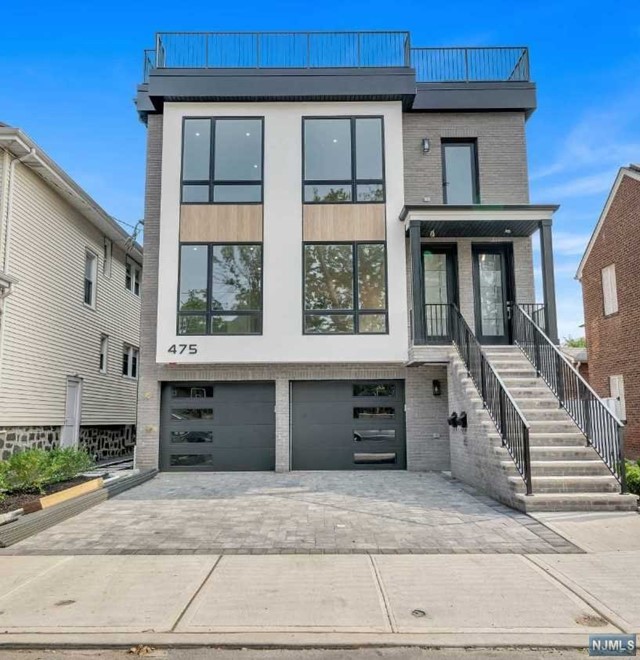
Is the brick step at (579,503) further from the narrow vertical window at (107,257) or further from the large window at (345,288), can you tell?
the narrow vertical window at (107,257)

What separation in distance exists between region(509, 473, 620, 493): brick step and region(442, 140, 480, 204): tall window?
6885mm

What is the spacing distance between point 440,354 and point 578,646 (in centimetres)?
740

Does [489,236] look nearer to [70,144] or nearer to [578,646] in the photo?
[578,646]

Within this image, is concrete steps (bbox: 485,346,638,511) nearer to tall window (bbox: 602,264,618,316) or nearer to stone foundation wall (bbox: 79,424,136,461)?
tall window (bbox: 602,264,618,316)

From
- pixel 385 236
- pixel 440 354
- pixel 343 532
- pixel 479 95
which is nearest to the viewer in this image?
pixel 343 532

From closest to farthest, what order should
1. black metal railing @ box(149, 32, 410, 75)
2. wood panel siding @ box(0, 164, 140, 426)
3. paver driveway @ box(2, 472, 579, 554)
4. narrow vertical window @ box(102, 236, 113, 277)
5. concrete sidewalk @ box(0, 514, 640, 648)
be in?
concrete sidewalk @ box(0, 514, 640, 648)
paver driveway @ box(2, 472, 579, 554)
wood panel siding @ box(0, 164, 140, 426)
black metal railing @ box(149, 32, 410, 75)
narrow vertical window @ box(102, 236, 113, 277)

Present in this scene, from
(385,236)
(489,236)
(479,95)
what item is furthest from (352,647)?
(479,95)

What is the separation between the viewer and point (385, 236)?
11.3 m

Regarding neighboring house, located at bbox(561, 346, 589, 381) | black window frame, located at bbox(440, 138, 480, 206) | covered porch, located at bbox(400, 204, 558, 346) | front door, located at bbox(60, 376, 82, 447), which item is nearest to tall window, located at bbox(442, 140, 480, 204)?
black window frame, located at bbox(440, 138, 480, 206)

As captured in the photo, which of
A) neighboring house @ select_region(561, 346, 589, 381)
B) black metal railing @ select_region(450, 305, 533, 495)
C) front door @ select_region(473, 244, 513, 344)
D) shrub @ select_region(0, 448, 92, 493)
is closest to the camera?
black metal railing @ select_region(450, 305, 533, 495)

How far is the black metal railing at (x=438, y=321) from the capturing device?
1137cm

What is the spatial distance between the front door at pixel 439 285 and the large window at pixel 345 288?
115 cm
